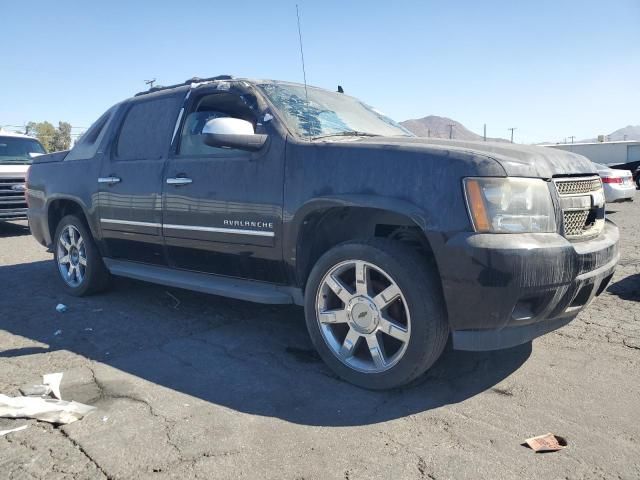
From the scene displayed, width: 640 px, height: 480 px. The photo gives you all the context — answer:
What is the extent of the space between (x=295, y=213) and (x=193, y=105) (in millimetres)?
1603

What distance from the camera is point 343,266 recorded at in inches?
127

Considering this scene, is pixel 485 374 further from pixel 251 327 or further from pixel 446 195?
pixel 251 327

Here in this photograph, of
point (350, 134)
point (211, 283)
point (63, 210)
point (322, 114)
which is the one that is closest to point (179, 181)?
point (211, 283)

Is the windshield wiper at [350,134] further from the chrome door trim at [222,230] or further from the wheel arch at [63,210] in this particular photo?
the wheel arch at [63,210]

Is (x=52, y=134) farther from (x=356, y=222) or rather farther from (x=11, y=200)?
(x=356, y=222)

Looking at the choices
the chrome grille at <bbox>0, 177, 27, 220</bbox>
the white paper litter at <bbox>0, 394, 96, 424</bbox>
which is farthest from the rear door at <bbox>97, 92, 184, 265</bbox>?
the chrome grille at <bbox>0, 177, 27, 220</bbox>

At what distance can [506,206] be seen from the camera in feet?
9.14

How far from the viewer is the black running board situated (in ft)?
12.0

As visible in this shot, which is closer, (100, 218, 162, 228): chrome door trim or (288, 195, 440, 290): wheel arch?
(288, 195, 440, 290): wheel arch

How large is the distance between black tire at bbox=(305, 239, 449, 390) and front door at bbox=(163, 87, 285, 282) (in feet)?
2.19

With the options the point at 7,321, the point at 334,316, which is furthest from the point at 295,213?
the point at 7,321

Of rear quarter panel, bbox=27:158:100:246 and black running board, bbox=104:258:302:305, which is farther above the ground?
rear quarter panel, bbox=27:158:100:246

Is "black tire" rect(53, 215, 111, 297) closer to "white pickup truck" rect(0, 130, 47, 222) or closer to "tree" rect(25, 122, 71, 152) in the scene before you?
"white pickup truck" rect(0, 130, 47, 222)

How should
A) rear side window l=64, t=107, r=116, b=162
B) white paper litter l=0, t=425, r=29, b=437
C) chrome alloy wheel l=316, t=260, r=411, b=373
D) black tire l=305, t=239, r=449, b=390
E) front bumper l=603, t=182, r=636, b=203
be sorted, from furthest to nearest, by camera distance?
front bumper l=603, t=182, r=636, b=203
rear side window l=64, t=107, r=116, b=162
chrome alloy wheel l=316, t=260, r=411, b=373
black tire l=305, t=239, r=449, b=390
white paper litter l=0, t=425, r=29, b=437
